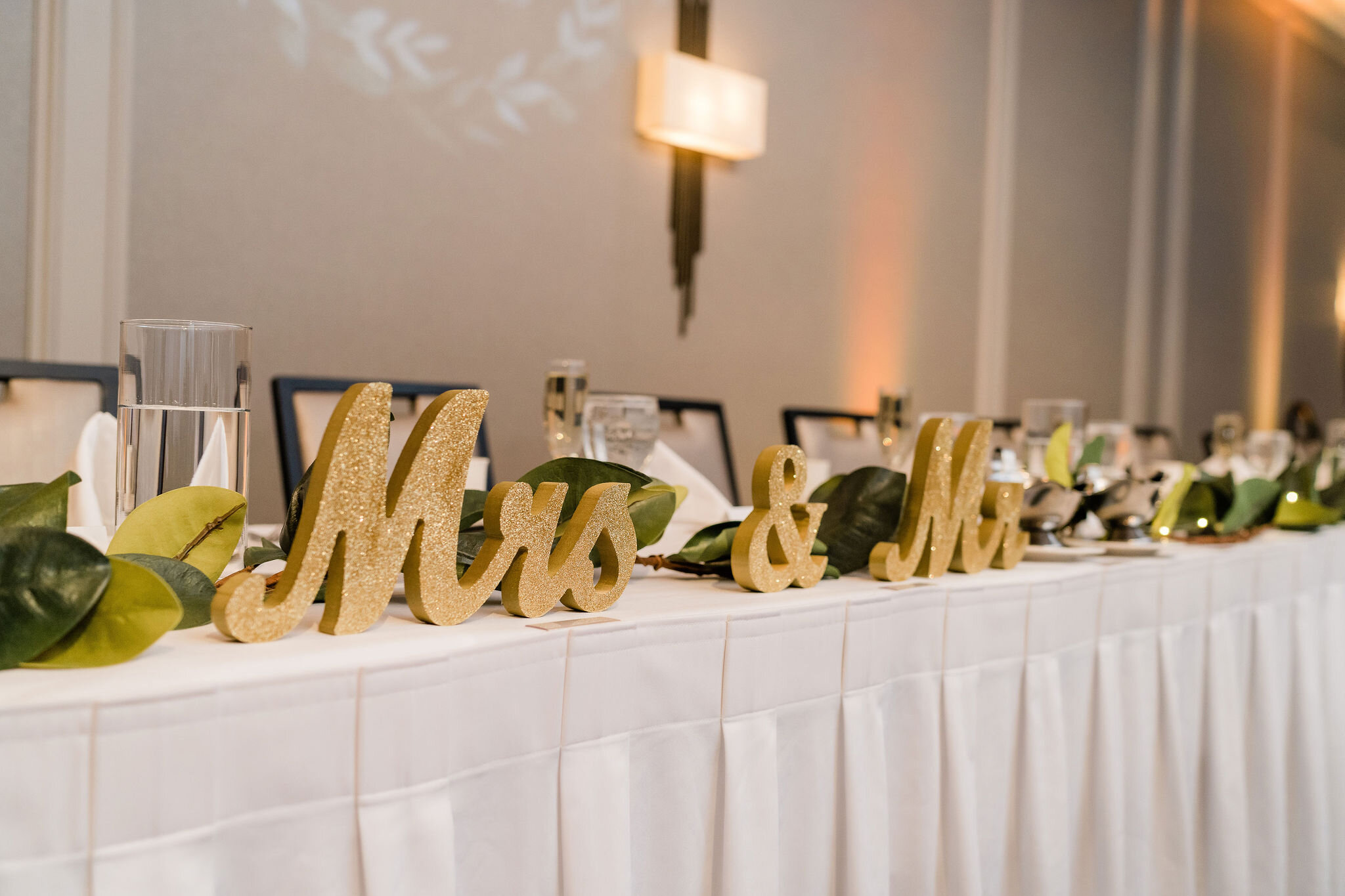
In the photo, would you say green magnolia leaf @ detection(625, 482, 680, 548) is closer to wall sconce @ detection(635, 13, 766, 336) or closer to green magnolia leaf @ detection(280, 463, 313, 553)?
green magnolia leaf @ detection(280, 463, 313, 553)

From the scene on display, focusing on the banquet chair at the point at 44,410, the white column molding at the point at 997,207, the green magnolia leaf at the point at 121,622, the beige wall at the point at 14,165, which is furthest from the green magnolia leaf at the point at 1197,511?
the white column molding at the point at 997,207

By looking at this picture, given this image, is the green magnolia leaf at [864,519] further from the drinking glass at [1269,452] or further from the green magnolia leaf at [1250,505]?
the drinking glass at [1269,452]

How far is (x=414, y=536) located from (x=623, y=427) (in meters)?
0.45

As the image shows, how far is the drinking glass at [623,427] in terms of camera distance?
97 cm

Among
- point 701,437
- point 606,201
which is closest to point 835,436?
point 701,437

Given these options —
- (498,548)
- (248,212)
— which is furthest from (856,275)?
(498,548)

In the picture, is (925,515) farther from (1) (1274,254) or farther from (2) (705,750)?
(1) (1274,254)

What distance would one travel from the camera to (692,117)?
3186mm

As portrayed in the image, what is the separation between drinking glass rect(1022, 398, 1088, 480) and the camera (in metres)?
1.41

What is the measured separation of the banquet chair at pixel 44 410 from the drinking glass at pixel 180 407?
3.06 ft

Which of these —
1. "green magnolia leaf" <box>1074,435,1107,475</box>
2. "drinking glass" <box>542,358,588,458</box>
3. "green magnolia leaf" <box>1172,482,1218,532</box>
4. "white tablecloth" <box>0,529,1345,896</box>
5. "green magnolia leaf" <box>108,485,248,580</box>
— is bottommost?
"white tablecloth" <box>0,529,1345,896</box>

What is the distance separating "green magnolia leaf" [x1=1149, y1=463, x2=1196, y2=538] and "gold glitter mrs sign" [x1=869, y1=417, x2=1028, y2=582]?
1.09 ft

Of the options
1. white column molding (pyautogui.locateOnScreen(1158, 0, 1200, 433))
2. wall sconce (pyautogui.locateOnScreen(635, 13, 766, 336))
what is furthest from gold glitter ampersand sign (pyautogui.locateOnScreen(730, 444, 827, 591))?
white column molding (pyautogui.locateOnScreen(1158, 0, 1200, 433))

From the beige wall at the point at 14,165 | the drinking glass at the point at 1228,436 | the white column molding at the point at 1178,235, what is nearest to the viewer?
the beige wall at the point at 14,165
